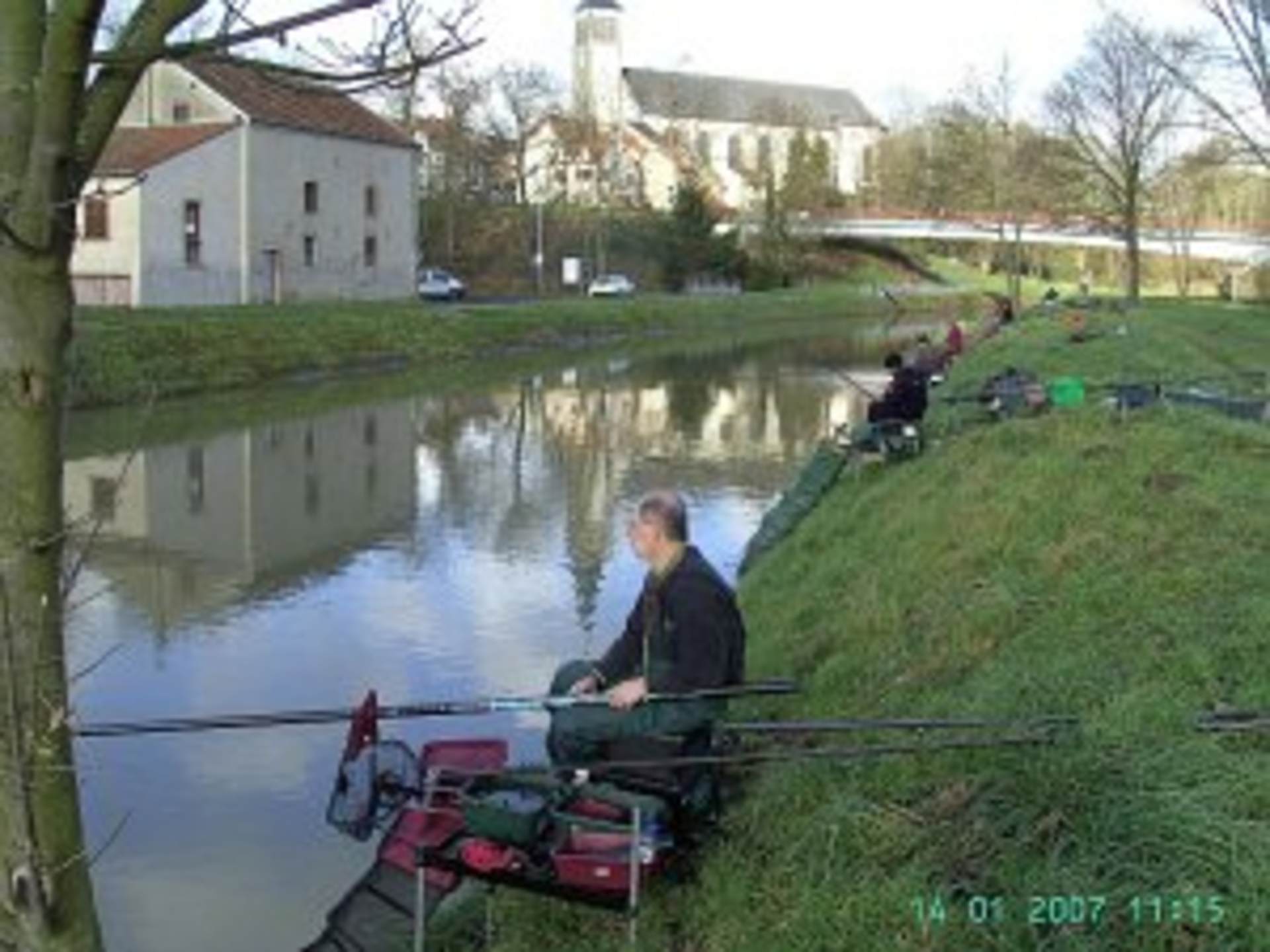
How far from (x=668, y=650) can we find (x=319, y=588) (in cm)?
1015

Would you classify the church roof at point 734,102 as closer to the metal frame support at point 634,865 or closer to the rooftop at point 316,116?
the rooftop at point 316,116

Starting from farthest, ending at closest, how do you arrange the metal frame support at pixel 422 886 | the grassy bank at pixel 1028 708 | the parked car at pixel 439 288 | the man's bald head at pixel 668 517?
1. the parked car at pixel 439 288
2. the man's bald head at pixel 668 517
3. the metal frame support at pixel 422 886
4. the grassy bank at pixel 1028 708

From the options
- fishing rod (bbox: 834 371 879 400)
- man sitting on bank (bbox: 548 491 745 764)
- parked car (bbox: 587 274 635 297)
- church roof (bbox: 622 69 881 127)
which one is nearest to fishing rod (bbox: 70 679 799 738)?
man sitting on bank (bbox: 548 491 745 764)

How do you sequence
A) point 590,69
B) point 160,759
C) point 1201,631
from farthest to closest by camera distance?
point 590,69, point 160,759, point 1201,631

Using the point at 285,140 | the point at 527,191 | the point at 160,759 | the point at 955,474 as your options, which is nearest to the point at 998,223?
Result: the point at 527,191

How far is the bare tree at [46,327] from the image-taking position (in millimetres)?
3941

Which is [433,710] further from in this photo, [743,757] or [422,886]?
[743,757]

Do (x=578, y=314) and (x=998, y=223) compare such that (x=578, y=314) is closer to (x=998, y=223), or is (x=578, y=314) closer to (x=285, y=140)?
(x=285, y=140)

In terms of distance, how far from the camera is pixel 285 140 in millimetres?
50562

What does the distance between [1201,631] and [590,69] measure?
10840cm

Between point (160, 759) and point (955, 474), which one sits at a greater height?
point (955, 474)

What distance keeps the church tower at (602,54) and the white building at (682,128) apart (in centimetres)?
6

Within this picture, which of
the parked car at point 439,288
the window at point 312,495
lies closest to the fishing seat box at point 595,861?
the window at point 312,495

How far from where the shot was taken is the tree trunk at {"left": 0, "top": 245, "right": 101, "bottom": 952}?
409 centimetres
